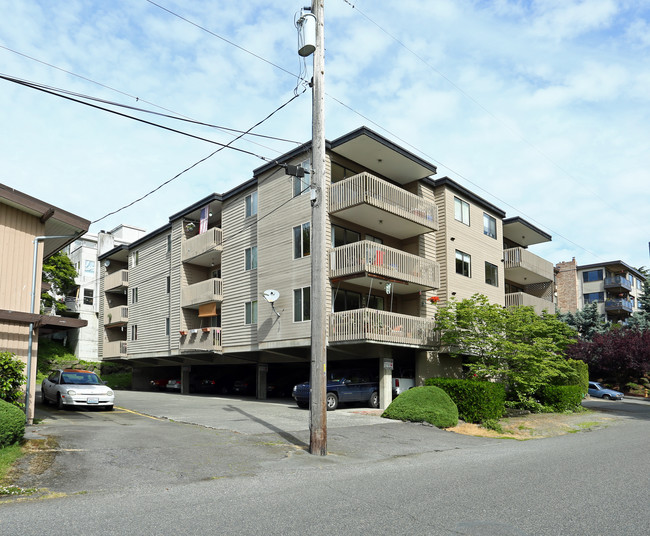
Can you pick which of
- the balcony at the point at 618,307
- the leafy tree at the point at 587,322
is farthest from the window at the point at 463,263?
the balcony at the point at 618,307

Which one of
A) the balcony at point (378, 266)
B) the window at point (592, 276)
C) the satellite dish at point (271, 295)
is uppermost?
the window at point (592, 276)

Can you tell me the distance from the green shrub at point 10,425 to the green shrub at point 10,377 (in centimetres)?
199

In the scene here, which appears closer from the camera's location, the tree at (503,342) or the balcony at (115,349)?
the tree at (503,342)

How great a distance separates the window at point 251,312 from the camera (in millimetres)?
28438

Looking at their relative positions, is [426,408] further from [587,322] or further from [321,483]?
[587,322]

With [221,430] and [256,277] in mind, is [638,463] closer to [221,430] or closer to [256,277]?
[221,430]

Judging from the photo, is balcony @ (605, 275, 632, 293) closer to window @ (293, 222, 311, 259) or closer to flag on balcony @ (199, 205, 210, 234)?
flag on balcony @ (199, 205, 210, 234)

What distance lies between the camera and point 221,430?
16016mm

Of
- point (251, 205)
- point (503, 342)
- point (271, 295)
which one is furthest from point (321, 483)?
point (251, 205)

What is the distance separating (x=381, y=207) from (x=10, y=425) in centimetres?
1681

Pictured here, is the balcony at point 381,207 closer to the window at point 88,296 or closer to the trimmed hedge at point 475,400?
the trimmed hedge at point 475,400

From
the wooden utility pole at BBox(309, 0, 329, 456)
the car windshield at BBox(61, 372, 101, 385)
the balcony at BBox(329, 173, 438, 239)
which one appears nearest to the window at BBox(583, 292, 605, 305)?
the balcony at BBox(329, 173, 438, 239)

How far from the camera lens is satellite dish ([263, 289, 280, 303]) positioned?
1024 inches

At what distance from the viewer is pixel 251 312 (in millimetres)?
28703
